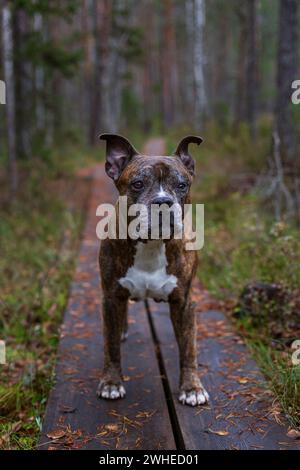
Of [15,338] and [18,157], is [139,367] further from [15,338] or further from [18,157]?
[18,157]

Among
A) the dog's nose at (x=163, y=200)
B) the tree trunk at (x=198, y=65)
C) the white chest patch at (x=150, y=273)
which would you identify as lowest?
the white chest patch at (x=150, y=273)

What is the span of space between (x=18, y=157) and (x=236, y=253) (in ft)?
29.1

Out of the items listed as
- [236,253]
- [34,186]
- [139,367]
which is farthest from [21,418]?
[34,186]

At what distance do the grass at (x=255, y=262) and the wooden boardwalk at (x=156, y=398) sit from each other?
15 cm

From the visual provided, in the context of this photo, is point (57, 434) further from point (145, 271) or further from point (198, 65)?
point (198, 65)

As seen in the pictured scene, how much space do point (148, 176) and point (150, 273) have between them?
2.25ft

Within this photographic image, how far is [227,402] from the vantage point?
11.7 ft

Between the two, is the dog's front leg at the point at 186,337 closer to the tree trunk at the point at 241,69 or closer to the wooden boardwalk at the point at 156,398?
the wooden boardwalk at the point at 156,398

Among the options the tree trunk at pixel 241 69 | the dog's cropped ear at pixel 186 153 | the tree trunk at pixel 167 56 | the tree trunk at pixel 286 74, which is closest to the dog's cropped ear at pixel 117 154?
the dog's cropped ear at pixel 186 153

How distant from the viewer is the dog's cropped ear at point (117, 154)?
360cm

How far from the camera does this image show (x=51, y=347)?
491 centimetres

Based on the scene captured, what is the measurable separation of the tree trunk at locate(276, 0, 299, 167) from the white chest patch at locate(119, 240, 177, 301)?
5.69m

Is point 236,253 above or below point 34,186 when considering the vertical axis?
below
